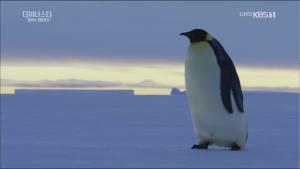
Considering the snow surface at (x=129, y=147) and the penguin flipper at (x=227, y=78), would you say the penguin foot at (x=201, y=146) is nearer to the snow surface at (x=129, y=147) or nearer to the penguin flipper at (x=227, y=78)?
the snow surface at (x=129, y=147)

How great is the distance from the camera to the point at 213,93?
25.2ft

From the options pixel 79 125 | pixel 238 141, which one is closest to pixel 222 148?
pixel 238 141

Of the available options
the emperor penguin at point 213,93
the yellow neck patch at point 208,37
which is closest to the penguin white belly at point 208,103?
the emperor penguin at point 213,93

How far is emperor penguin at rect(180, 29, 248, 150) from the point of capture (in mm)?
7660

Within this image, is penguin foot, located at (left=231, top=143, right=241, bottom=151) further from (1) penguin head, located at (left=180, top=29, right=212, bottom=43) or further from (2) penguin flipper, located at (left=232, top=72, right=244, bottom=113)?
(1) penguin head, located at (left=180, top=29, right=212, bottom=43)

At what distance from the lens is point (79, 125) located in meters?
11.4

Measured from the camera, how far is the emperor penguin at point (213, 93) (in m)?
7.66

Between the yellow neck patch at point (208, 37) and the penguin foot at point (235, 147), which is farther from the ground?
the yellow neck patch at point (208, 37)

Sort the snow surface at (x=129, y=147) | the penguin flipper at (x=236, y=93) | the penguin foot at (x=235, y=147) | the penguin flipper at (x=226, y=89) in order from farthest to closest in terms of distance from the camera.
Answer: the penguin foot at (x=235, y=147) < the penguin flipper at (x=236, y=93) < the penguin flipper at (x=226, y=89) < the snow surface at (x=129, y=147)

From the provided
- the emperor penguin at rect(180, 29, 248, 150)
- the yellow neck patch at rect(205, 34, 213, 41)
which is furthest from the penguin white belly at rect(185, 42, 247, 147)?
the yellow neck patch at rect(205, 34, 213, 41)

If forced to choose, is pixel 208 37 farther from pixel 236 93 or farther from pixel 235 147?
pixel 235 147

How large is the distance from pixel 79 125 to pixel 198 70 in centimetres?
412

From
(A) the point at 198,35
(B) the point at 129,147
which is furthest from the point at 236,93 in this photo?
(B) the point at 129,147

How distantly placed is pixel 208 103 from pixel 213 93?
124 mm
